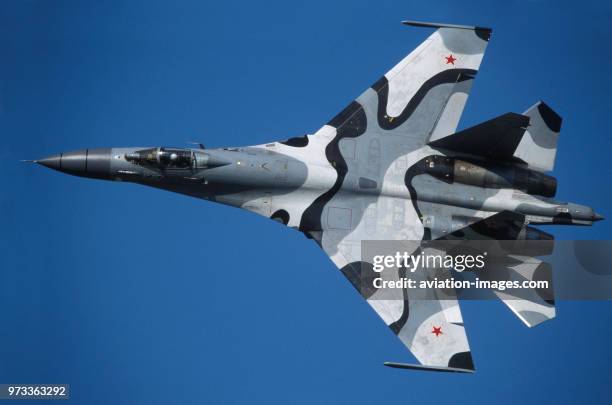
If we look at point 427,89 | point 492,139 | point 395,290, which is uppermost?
point 427,89

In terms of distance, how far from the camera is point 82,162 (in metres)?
20.9

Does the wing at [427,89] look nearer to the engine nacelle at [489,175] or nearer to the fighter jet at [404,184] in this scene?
the fighter jet at [404,184]

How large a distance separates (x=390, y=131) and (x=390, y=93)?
1.15 metres

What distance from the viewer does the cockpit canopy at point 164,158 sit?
20922mm

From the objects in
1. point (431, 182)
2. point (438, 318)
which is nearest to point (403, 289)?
point (438, 318)

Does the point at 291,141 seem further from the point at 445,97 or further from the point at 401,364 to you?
the point at 401,364

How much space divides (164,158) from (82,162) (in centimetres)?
211

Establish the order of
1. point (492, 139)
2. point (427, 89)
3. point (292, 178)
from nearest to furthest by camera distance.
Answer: point (292, 178)
point (492, 139)
point (427, 89)

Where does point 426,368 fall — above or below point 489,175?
below

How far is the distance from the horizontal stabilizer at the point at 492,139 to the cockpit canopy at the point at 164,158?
265 inches

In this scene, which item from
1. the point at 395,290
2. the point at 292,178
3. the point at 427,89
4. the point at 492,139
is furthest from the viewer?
the point at 427,89

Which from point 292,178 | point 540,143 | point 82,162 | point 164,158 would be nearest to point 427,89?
point 540,143

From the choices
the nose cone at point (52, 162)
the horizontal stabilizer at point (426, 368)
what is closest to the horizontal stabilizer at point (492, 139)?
the horizontal stabilizer at point (426, 368)

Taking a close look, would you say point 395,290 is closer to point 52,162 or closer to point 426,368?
point 426,368
